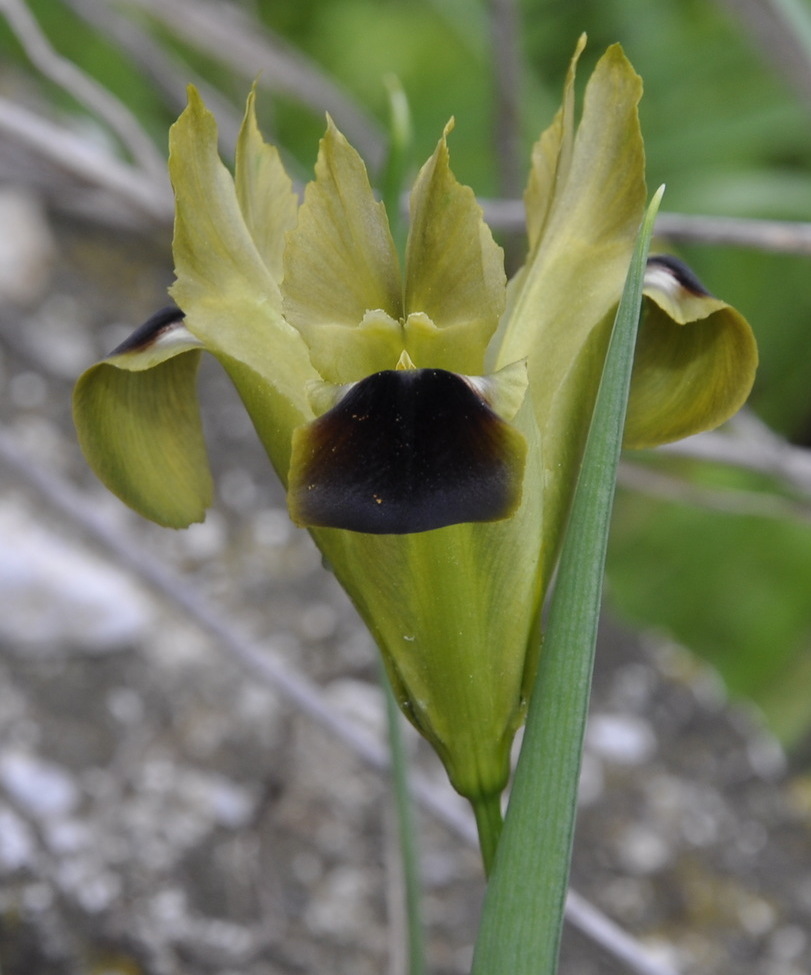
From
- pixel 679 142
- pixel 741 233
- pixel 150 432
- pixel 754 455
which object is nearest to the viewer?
pixel 150 432

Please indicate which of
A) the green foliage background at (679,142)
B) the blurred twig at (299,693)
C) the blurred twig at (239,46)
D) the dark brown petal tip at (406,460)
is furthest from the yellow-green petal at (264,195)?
the green foliage background at (679,142)

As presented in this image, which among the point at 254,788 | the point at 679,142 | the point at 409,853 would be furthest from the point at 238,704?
the point at 679,142

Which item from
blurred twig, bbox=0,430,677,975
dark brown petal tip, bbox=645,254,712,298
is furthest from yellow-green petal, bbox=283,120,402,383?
blurred twig, bbox=0,430,677,975

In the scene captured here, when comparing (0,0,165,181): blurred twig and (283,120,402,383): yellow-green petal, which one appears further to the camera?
(0,0,165,181): blurred twig

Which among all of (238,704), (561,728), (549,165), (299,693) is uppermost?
(549,165)

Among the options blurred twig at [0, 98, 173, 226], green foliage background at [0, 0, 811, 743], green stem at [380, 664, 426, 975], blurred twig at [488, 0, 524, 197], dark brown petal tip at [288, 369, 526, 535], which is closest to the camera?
dark brown petal tip at [288, 369, 526, 535]

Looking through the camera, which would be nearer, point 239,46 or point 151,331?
point 151,331

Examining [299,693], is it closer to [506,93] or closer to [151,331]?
[151,331]

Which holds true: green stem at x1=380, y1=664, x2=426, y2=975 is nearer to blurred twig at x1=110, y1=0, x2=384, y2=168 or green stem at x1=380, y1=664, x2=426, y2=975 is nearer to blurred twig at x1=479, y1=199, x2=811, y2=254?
blurred twig at x1=479, y1=199, x2=811, y2=254
